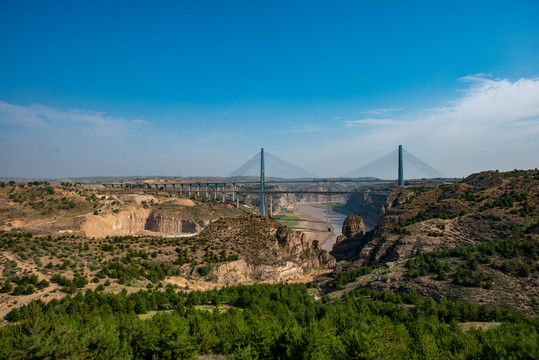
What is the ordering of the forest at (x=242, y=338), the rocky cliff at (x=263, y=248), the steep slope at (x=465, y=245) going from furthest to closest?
the rocky cliff at (x=263, y=248), the steep slope at (x=465, y=245), the forest at (x=242, y=338)

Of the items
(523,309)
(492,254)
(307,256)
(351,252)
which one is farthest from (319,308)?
(351,252)

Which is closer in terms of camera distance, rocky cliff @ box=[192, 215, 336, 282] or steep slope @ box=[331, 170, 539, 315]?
steep slope @ box=[331, 170, 539, 315]

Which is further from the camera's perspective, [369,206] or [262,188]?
[369,206]

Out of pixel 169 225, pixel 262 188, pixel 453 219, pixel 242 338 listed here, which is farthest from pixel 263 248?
pixel 262 188

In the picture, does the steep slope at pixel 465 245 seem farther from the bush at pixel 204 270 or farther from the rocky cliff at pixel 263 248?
the bush at pixel 204 270

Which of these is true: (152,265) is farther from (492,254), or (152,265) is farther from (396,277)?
(492,254)

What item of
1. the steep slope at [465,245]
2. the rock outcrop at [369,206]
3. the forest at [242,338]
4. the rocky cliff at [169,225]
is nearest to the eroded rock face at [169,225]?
the rocky cliff at [169,225]

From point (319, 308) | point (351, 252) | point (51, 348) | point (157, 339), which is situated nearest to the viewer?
point (51, 348)

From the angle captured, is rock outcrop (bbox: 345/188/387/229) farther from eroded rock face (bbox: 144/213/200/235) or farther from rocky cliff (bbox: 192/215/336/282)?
rocky cliff (bbox: 192/215/336/282)

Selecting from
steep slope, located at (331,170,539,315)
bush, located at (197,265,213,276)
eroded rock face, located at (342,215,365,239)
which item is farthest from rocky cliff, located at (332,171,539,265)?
bush, located at (197,265,213,276)

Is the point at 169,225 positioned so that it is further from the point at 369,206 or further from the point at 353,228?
the point at 369,206

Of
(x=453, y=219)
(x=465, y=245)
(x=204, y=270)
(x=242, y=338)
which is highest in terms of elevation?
(x=453, y=219)
